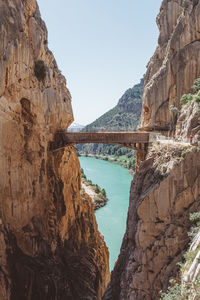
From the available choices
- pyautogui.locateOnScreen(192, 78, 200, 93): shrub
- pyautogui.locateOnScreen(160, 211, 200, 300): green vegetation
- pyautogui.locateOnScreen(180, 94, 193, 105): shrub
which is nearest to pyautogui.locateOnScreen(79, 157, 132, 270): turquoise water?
pyautogui.locateOnScreen(160, 211, 200, 300): green vegetation

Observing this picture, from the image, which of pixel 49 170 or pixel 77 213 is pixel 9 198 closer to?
pixel 49 170

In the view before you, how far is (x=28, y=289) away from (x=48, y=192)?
Answer: 5733 mm

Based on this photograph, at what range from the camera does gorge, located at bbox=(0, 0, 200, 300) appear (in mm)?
7914

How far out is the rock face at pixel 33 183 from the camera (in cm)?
1033

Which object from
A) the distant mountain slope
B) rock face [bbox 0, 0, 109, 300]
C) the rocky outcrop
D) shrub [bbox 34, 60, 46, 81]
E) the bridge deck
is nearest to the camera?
the rocky outcrop

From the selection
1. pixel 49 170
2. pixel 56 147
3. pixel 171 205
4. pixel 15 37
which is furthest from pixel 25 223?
pixel 15 37

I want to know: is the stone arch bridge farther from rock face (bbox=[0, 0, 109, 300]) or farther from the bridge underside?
rock face (bbox=[0, 0, 109, 300])

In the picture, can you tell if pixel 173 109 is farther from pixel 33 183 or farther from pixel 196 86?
pixel 33 183

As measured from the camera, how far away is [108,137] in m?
14.6

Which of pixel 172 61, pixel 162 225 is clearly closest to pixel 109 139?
pixel 172 61

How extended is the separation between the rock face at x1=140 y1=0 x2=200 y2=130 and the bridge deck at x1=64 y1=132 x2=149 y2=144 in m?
2.30

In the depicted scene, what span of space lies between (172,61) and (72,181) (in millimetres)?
12173

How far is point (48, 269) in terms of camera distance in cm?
1180

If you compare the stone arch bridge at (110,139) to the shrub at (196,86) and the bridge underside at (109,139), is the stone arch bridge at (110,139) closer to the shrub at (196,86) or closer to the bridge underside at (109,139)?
the bridge underside at (109,139)
